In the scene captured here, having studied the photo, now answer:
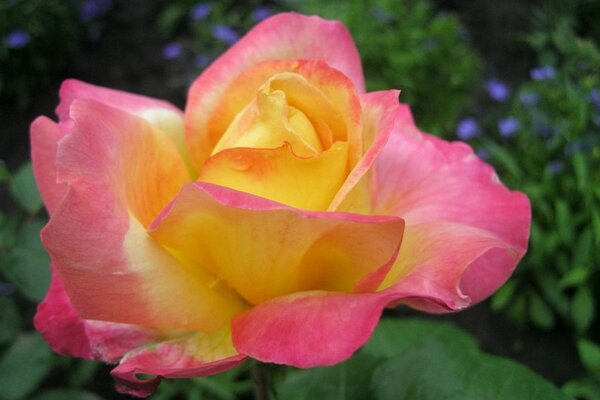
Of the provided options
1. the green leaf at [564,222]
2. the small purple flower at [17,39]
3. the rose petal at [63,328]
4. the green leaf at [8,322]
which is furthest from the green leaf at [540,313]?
the small purple flower at [17,39]

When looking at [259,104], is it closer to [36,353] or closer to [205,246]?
[205,246]

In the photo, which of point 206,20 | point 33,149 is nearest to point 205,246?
point 33,149

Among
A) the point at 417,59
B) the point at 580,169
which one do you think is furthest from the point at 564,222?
the point at 417,59

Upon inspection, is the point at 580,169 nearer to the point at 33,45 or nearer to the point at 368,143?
the point at 368,143

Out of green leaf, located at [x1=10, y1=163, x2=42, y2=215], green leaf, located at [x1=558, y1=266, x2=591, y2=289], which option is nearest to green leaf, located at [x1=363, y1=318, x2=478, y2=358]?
green leaf, located at [x1=10, y1=163, x2=42, y2=215]

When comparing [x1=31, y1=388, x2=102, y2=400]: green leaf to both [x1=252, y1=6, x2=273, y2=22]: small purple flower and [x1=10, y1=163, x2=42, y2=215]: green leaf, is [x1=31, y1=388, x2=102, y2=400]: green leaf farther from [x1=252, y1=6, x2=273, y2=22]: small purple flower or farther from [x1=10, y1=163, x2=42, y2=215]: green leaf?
[x1=252, y1=6, x2=273, y2=22]: small purple flower

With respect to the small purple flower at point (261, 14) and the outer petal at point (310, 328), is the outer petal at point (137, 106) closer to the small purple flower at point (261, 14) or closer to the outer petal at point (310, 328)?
the outer petal at point (310, 328)

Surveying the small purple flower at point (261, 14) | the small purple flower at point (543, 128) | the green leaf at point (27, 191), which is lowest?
the small purple flower at point (543, 128)

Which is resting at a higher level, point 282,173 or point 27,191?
point 282,173
